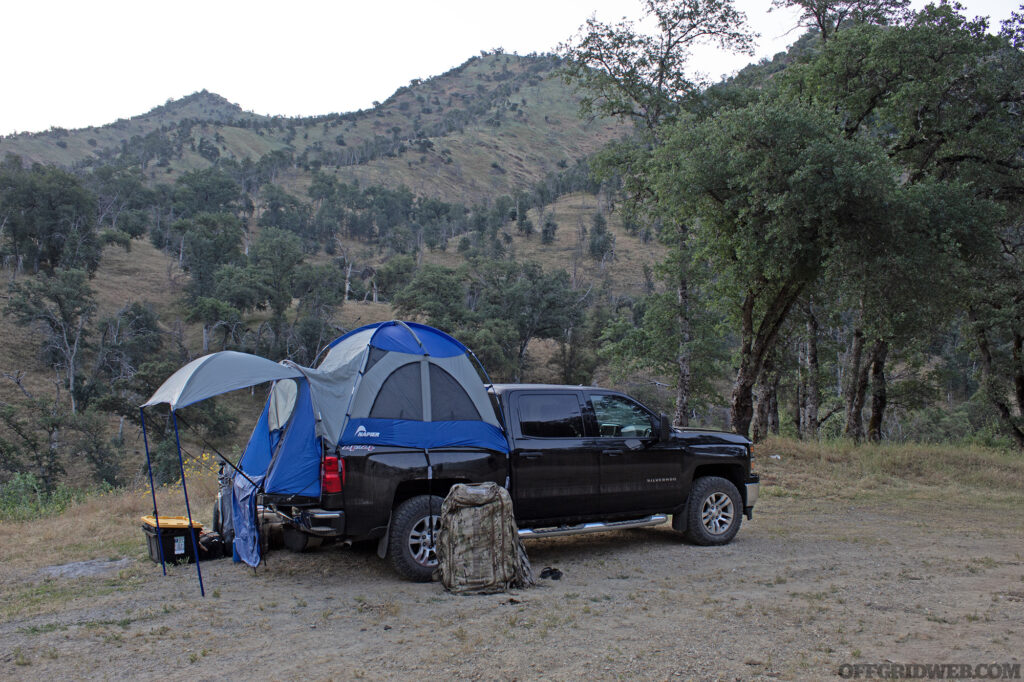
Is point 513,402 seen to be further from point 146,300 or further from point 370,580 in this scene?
point 146,300

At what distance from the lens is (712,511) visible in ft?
26.9

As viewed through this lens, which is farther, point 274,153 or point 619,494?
point 274,153

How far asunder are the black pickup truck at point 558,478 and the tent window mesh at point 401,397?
333 mm

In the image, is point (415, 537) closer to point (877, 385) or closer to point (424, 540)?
point (424, 540)

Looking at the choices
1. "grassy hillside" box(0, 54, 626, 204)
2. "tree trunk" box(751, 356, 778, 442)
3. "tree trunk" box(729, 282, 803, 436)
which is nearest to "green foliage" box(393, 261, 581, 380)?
"tree trunk" box(751, 356, 778, 442)

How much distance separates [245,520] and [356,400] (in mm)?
1663

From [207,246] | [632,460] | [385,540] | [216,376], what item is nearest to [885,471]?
[632,460]

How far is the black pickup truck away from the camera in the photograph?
20.9 ft

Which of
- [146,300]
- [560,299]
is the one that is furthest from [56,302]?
Result: [560,299]

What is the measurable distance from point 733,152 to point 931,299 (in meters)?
5.12

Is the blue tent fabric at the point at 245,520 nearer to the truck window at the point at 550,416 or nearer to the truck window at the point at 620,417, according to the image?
the truck window at the point at 550,416

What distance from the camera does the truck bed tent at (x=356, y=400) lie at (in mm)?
6367

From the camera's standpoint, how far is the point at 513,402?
726cm

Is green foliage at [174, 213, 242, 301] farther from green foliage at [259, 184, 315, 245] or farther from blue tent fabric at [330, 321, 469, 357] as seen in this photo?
blue tent fabric at [330, 321, 469, 357]
